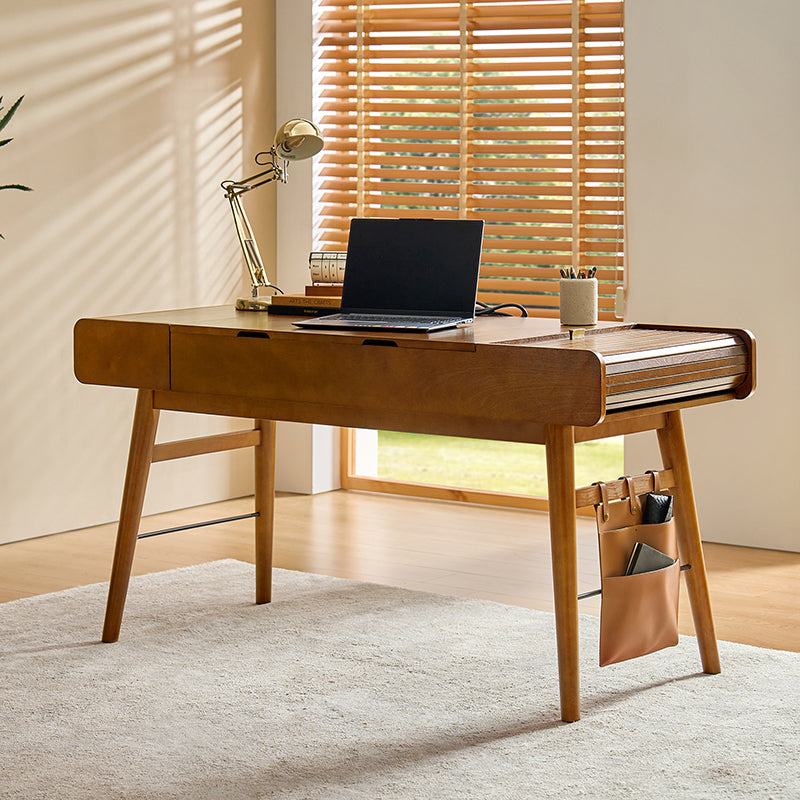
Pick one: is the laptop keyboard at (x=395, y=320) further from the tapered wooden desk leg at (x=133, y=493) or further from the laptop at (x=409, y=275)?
the tapered wooden desk leg at (x=133, y=493)

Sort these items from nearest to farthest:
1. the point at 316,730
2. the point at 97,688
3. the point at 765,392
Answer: the point at 316,730
the point at 97,688
the point at 765,392

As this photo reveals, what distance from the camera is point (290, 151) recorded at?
3.41 meters

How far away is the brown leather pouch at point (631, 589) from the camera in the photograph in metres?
2.71

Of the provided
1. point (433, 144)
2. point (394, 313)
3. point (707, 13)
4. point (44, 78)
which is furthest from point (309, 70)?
point (394, 313)

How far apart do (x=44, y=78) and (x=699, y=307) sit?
225 cm

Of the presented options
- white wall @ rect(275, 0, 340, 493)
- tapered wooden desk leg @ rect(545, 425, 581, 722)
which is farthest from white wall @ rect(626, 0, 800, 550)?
tapered wooden desk leg @ rect(545, 425, 581, 722)

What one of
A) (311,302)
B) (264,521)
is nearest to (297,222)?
(264,521)

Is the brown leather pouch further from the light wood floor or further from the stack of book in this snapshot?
the stack of book

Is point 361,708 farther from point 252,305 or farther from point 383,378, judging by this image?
point 252,305

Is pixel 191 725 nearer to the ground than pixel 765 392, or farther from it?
nearer to the ground

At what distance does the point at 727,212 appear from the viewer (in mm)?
4289

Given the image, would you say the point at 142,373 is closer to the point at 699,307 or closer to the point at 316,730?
the point at 316,730

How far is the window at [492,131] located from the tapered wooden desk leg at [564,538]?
Answer: 213cm

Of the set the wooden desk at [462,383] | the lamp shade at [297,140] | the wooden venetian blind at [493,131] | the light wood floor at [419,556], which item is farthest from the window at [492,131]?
the wooden desk at [462,383]
